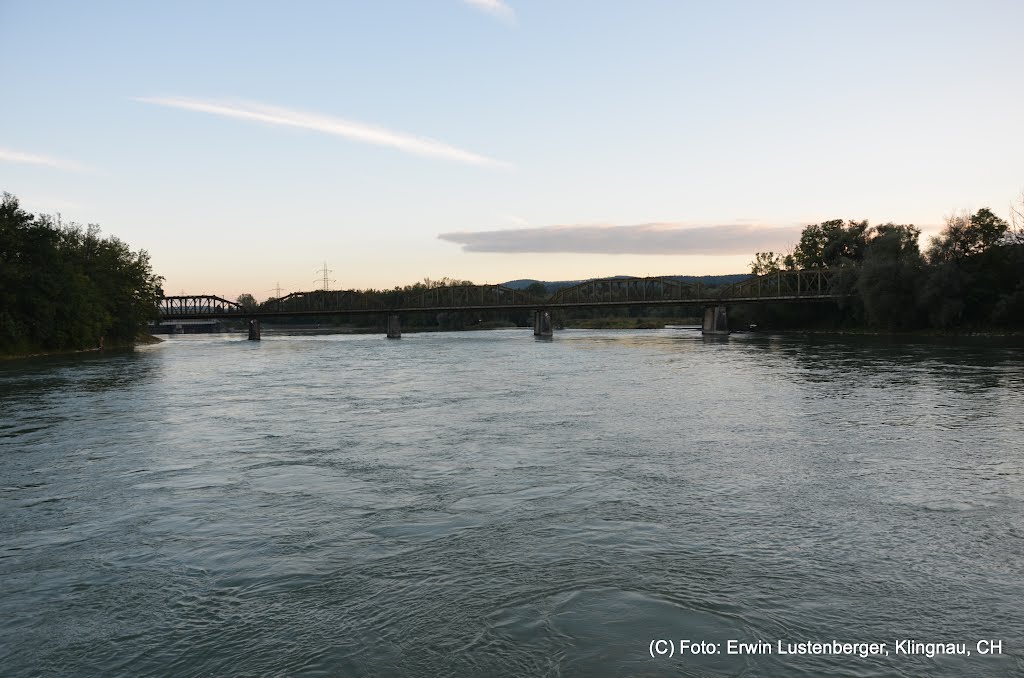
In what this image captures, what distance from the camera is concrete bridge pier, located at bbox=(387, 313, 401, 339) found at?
569ft

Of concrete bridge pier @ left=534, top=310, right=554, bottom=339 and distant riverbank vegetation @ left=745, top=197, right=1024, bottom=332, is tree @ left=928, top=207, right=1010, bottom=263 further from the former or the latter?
concrete bridge pier @ left=534, top=310, right=554, bottom=339

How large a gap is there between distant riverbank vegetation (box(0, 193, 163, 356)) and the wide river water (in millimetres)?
62869

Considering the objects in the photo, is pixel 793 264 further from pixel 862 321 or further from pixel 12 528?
pixel 12 528

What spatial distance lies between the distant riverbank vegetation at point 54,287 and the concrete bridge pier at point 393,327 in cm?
6515

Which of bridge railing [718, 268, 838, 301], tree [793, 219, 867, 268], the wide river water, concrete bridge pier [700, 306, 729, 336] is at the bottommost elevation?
the wide river water

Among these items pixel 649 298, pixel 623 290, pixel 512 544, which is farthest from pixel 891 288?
pixel 512 544

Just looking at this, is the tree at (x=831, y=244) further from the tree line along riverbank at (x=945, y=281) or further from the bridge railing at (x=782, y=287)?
the tree line along riverbank at (x=945, y=281)

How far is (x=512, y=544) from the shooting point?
1247cm

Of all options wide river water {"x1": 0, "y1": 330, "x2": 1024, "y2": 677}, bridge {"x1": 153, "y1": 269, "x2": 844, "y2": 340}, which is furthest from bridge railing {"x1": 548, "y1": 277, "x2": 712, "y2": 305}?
wide river water {"x1": 0, "y1": 330, "x2": 1024, "y2": 677}

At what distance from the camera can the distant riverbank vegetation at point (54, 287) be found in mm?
79500

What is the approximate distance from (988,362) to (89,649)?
6219cm

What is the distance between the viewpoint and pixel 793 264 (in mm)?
173750

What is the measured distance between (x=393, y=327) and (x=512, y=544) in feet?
545

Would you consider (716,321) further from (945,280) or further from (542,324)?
(945,280)
